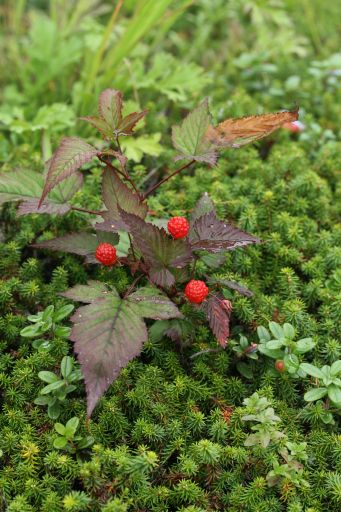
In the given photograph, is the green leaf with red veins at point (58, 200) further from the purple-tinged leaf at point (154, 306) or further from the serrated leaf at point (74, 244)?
the purple-tinged leaf at point (154, 306)

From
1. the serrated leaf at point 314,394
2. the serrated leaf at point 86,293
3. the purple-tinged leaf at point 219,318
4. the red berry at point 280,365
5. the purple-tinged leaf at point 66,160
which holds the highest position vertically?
the purple-tinged leaf at point 66,160

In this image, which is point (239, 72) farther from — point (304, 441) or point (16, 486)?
point (16, 486)

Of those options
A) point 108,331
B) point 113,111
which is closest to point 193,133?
point 113,111

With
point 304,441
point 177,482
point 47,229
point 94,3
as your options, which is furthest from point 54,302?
point 94,3

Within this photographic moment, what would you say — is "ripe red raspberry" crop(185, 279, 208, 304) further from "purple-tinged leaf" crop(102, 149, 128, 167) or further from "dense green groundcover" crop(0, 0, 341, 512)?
"purple-tinged leaf" crop(102, 149, 128, 167)

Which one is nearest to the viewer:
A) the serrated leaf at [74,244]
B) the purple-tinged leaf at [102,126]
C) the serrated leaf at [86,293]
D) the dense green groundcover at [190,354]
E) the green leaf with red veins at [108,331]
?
the green leaf with red veins at [108,331]

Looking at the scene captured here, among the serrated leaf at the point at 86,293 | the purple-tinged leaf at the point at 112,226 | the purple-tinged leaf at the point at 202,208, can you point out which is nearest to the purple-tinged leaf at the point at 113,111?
the purple-tinged leaf at the point at 112,226

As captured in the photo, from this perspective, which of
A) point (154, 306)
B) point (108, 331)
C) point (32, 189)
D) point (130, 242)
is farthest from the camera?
point (32, 189)

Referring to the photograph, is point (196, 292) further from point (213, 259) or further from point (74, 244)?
point (74, 244)
